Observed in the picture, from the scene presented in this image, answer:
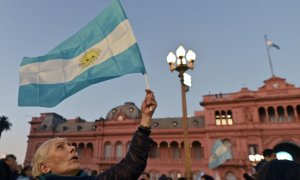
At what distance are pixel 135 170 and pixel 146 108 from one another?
0.65 m

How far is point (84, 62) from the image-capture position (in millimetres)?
4605

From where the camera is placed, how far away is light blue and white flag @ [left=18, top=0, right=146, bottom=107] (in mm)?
4180

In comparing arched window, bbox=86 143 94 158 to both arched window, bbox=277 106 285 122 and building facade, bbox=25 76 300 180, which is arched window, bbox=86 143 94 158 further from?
arched window, bbox=277 106 285 122

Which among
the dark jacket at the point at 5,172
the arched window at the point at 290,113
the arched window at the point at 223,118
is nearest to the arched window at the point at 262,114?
the arched window at the point at 290,113

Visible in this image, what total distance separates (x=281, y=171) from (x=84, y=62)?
3.75 metres

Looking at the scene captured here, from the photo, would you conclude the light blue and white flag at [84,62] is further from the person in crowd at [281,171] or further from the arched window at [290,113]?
the arched window at [290,113]

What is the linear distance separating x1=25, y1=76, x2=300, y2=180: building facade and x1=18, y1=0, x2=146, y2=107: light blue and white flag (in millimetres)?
29512

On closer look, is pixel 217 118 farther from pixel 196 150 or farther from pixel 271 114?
pixel 271 114

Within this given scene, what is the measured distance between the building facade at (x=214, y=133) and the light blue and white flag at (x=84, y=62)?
96.8ft

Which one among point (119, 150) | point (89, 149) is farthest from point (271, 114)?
point (89, 149)

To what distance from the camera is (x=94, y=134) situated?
3966 centimetres

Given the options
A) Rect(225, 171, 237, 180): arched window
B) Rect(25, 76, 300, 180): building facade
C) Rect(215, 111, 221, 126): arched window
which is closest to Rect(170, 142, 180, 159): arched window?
Rect(25, 76, 300, 180): building facade

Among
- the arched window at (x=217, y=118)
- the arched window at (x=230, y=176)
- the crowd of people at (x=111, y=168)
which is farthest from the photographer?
the arched window at (x=217, y=118)

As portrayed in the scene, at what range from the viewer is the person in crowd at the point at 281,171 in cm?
180
